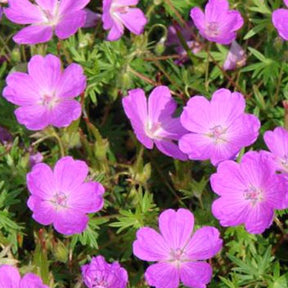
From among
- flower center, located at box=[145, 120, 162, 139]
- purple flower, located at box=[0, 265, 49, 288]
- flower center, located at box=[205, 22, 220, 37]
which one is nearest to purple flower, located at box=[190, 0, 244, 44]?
flower center, located at box=[205, 22, 220, 37]

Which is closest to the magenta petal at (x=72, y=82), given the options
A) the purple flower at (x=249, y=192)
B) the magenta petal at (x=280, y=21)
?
the purple flower at (x=249, y=192)

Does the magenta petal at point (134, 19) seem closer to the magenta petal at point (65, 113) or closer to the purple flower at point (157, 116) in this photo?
the purple flower at point (157, 116)

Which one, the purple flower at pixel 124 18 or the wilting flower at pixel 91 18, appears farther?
the wilting flower at pixel 91 18

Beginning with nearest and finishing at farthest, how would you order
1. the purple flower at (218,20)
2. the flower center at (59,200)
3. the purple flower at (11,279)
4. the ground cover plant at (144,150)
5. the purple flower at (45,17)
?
the purple flower at (11,279) → the ground cover plant at (144,150) → the flower center at (59,200) → the purple flower at (45,17) → the purple flower at (218,20)

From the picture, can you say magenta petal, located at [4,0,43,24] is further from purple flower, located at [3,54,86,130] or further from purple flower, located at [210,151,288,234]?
purple flower, located at [210,151,288,234]

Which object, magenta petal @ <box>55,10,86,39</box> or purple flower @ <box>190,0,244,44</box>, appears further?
purple flower @ <box>190,0,244,44</box>

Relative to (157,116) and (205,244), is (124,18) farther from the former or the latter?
(205,244)

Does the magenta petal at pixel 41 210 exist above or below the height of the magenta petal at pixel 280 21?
below
